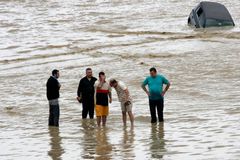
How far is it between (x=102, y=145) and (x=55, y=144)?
1.00 metres

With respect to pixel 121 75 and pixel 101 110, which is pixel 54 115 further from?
pixel 121 75

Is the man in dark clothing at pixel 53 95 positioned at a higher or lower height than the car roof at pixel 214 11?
lower

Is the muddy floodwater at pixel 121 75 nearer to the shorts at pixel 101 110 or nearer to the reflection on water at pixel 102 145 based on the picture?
the reflection on water at pixel 102 145

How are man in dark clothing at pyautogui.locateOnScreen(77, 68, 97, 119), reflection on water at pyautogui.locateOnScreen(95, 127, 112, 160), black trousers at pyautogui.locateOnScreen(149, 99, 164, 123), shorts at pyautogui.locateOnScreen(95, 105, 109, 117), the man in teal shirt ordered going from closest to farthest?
reflection on water at pyautogui.locateOnScreen(95, 127, 112, 160)
the man in teal shirt
black trousers at pyautogui.locateOnScreen(149, 99, 164, 123)
shorts at pyautogui.locateOnScreen(95, 105, 109, 117)
man in dark clothing at pyautogui.locateOnScreen(77, 68, 97, 119)

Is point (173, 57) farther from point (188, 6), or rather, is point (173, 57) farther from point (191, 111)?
point (188, 6)

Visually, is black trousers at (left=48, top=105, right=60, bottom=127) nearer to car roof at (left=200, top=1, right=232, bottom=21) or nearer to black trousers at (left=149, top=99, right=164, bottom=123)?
black trousers at (left=149, top=99, right=164, bottom=123)

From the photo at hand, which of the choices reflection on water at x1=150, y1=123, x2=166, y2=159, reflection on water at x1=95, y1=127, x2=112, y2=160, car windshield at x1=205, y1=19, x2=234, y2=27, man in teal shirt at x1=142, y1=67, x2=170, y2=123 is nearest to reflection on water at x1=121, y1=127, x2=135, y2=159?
reflection on water at x1=95, y1=127, x2=112, y2=160

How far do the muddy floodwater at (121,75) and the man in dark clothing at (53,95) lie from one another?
0.26m

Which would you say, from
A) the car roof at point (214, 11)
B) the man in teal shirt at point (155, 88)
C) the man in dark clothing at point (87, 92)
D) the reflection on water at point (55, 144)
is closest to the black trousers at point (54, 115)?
the reflection on water at point (55, 144)

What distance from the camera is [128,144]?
1343cm

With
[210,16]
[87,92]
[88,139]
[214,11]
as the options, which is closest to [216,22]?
[210,16]

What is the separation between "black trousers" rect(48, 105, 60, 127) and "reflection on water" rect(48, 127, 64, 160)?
18 centimetres

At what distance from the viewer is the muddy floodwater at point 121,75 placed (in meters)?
13.3

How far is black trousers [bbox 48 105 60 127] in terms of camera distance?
16.0 metres
